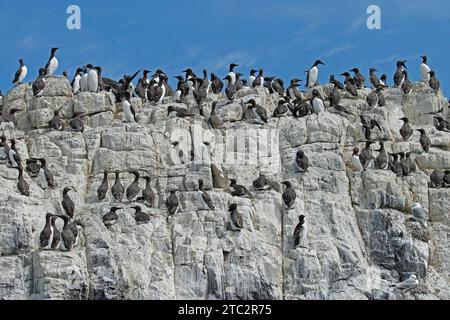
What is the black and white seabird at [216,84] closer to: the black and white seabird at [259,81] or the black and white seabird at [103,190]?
the black and white seabird at [259,81]

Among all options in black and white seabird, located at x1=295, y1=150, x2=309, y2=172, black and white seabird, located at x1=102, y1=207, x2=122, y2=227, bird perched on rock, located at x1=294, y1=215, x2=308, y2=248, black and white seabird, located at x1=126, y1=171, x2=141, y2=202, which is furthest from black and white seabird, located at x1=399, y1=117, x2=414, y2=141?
black and white seabird, located at x1=102, y1=207, x2=122, y2=227

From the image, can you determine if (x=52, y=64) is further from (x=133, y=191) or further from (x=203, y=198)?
(x=203, y=198)

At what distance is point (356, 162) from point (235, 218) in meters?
6.43

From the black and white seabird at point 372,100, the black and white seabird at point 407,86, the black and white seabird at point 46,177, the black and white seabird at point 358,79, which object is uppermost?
the black and white seabird at point 358,79

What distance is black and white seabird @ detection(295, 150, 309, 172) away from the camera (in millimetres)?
50750


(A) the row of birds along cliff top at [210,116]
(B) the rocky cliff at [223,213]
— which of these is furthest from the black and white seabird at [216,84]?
(B) the rocky cliff at [223,213]

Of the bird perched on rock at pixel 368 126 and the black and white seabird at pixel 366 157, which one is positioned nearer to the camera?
the black and white seabird at pixel 366 157

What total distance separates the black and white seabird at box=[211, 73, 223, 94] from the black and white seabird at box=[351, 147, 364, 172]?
382 inches

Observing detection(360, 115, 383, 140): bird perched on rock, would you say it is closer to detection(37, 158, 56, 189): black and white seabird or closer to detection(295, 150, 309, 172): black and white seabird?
detection(295, 150, 309, 172): black and white seabird

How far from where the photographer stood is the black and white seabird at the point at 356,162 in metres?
51.6

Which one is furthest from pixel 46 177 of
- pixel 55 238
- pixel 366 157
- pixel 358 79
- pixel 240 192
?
pixel 358 79

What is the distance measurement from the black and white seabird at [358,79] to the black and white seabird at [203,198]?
12816 mm

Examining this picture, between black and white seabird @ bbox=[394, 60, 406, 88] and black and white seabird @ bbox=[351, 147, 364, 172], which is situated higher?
black and white seabird @ bbox=[394, 60, 406, 88]

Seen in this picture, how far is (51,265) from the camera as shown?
4459 centimetres
